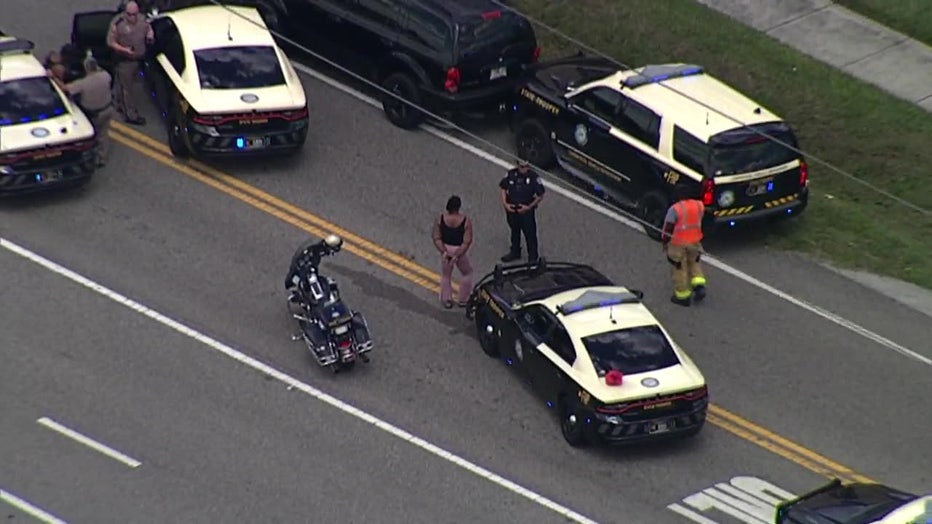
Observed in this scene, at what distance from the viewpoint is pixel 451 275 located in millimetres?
24172

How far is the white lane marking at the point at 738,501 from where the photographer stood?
68.3ft

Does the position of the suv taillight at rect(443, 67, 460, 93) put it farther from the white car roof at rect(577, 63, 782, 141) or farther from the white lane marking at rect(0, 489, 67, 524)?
the white lane marking at rect(0, 489, 67, 524)

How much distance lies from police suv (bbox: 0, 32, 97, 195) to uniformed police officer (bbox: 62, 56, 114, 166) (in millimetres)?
232

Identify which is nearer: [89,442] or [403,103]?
[89,442]

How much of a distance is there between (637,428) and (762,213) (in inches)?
Result: 211

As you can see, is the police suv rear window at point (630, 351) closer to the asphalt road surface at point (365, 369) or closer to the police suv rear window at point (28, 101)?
the asphalt road surface at point (365, 369)

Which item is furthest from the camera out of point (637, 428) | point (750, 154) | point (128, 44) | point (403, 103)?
point (403, 103)

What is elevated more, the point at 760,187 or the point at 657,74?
the point at 657,74

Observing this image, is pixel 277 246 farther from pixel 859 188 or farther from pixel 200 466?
pixel 859 188

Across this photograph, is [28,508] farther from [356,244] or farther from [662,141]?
[662,141]

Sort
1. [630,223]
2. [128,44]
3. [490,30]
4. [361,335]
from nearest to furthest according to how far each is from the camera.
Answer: [361,335], [630,223], [128,44], [490,30]

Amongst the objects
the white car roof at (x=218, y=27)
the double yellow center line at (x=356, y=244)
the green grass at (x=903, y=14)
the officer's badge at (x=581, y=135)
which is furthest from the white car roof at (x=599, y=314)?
the green grass at (x=903, y=14)

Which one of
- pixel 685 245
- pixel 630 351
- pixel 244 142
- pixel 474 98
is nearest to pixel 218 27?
pixel 244 142

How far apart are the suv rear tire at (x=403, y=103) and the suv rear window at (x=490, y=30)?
0.96 m
